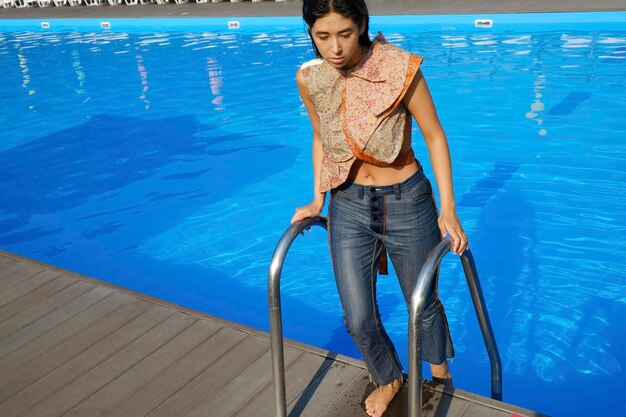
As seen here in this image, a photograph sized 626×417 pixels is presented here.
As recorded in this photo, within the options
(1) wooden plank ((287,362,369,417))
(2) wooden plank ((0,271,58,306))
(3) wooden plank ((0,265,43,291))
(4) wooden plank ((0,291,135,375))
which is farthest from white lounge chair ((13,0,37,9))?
(1) wooden plank ((287,362,369,417))

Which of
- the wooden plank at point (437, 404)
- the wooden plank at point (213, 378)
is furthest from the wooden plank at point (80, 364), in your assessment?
the wooden plank at point (437, 404)

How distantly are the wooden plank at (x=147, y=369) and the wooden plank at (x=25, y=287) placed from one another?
1334mm

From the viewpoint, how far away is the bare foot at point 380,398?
2.88 metres

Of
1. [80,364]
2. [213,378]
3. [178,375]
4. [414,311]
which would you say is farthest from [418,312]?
[80,364]

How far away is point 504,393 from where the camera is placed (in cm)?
437

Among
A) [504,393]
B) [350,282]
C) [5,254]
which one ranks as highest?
[350,282]

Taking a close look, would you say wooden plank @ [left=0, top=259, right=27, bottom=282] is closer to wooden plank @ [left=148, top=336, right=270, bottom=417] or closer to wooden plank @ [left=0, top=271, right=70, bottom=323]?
wooden plank @ [left=0, top=271, right=70, bottom=323]

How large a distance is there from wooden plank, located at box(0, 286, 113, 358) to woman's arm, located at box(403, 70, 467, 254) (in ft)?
8.46

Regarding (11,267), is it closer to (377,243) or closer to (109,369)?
(109,369)

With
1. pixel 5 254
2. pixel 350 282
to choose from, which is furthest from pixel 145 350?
pixel 5 254

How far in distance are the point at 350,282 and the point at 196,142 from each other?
7.03 metres

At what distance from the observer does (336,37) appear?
228cm

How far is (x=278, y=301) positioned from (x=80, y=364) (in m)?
1.47

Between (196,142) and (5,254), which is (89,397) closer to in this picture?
(5,254)
